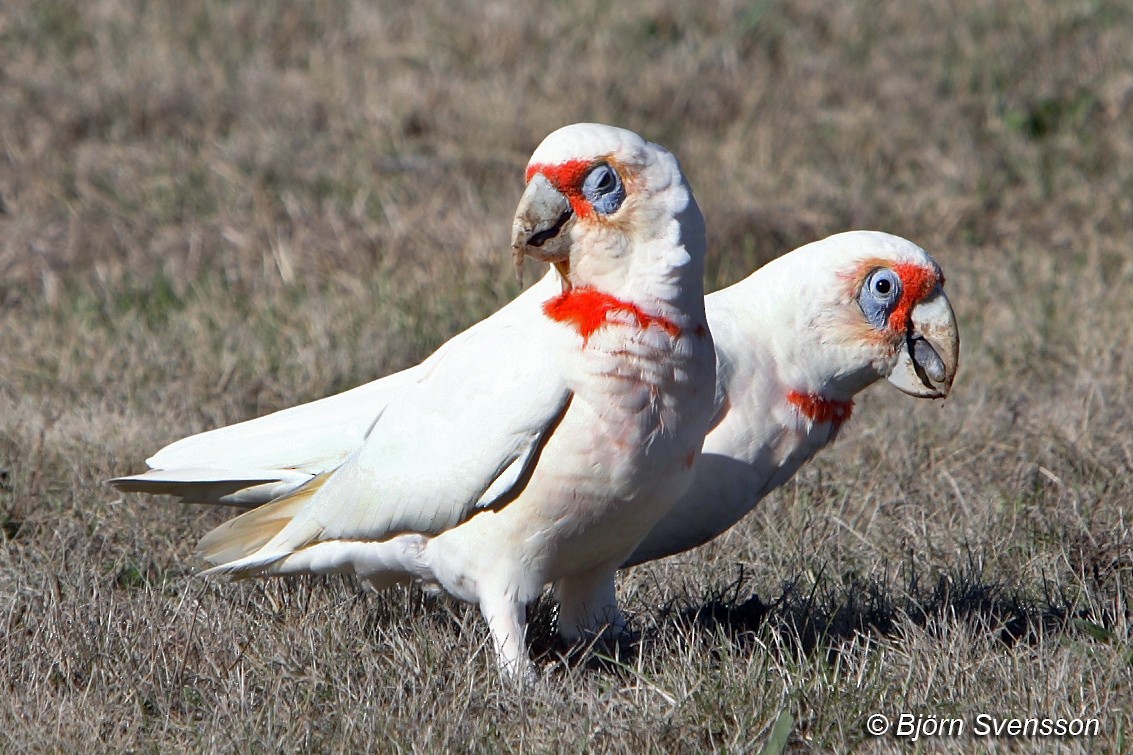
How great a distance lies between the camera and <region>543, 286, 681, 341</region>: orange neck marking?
2711mm

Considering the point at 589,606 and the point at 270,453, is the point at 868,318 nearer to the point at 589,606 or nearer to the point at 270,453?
the point at 589,606

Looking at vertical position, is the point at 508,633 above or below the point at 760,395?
below

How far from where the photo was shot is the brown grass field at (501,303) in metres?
2.78

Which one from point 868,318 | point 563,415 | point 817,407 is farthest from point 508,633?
point 868,318

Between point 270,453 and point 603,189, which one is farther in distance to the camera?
point 270,453

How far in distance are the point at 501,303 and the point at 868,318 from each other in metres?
1.96

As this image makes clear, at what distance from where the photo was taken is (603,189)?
2.71 metres

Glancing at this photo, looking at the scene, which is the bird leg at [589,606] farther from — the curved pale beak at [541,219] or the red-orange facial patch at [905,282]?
the red-orange facial patch at [905,282]

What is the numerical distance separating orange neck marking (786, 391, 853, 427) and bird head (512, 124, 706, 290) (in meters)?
0.69

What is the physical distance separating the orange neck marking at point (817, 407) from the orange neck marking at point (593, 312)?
0.68 metres

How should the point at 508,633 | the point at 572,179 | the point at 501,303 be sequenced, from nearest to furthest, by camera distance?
the point at 572,179 → the point at 508,633 → the point at 501,303

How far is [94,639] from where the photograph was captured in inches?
117

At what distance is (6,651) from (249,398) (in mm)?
1513

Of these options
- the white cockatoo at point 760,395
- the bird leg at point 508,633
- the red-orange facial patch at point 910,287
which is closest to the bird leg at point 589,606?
the white cockatoo at point 760,395
